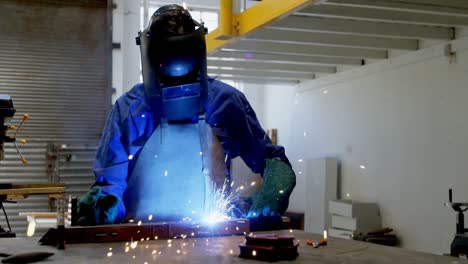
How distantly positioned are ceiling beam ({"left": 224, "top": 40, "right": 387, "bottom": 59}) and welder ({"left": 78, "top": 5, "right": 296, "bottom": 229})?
4.67m

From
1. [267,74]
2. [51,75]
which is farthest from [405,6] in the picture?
[51,75]

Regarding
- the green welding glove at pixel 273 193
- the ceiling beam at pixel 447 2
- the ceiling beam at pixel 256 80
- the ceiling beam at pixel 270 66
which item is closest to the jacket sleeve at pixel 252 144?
the green welding glove at pixel 273 193

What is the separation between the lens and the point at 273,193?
3.24 meters

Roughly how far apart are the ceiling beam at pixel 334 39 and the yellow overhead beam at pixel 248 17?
24.7 inches

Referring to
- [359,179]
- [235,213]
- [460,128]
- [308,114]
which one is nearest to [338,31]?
[460,128]

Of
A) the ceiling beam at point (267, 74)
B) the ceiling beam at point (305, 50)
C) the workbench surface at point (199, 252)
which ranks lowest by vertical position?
the workbench surface at point (199, 252)

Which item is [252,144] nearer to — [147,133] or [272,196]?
[272,196]

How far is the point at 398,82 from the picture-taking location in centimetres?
826

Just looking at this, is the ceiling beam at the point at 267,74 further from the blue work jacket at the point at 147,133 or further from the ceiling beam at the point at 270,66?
the blue work jacket at the point at 147,133

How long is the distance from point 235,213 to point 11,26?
6.81 meters

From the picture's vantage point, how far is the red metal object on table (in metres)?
2.19

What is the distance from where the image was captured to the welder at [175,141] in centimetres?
328

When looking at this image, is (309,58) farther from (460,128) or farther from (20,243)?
(20,243)

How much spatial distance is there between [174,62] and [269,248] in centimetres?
142
